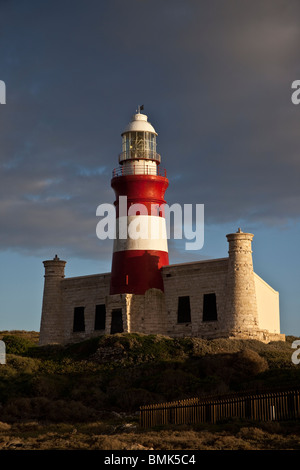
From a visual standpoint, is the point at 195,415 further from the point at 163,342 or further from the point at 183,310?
the point at 183,310

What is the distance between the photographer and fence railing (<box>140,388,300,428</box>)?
20.2 m

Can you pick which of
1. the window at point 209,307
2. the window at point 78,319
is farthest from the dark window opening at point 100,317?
the window at point 209,307

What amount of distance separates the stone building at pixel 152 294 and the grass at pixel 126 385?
2.39 m

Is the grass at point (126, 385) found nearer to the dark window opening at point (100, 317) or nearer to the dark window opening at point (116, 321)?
the dark window opening at point (116, 321)

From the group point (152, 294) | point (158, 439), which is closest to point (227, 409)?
point (158, 439)

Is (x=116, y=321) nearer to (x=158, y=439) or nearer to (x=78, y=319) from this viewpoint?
Result: (x=78, y=319)

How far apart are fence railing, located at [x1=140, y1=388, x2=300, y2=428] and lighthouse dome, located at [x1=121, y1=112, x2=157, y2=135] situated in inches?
863

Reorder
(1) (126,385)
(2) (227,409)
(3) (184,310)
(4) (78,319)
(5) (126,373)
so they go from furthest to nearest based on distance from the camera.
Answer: (4) (78,319), (3) (184,310), (5) (126,373), (1) (126,385), (2) (227,409)

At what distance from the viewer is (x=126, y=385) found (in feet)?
96.3

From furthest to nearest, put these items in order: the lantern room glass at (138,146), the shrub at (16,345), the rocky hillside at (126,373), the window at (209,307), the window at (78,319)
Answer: the window at (78,319) → the lantern room glass at (138,146) → the window at (209,307) → the shrub at (16,345) → the rocky hillside at (126,373)

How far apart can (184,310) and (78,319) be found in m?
7.81

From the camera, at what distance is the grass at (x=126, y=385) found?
1831 centimetres

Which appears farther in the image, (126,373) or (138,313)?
(138,313)

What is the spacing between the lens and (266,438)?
17766 mm
